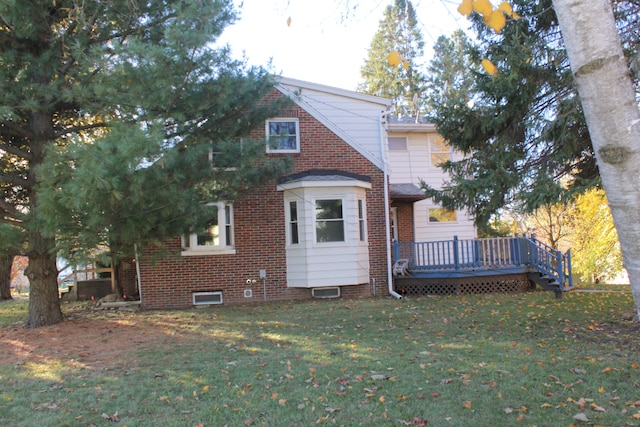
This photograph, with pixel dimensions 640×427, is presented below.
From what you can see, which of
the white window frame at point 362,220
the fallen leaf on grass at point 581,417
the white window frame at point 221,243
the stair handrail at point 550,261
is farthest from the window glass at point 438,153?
the fallen leaf on grass at point 581,417

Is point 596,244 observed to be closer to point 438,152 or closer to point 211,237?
point 438,152

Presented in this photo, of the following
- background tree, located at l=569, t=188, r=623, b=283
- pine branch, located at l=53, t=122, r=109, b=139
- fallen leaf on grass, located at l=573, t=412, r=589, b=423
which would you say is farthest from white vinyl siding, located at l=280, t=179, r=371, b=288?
background tree, located at l=569, t=188, r=623, b=283

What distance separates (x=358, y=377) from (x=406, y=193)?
426 inches

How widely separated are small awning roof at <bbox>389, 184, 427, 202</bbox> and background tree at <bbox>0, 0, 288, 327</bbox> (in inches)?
252

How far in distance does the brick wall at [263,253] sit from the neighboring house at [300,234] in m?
0.03

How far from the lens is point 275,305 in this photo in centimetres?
1254

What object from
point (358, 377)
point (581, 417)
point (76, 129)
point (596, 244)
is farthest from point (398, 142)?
point (581, 417)

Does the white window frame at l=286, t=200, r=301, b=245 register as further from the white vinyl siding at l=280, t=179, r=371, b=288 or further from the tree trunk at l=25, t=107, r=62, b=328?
the tree trunk at l=25, t=107, r=62, b=328

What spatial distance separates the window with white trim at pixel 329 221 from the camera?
13.3m

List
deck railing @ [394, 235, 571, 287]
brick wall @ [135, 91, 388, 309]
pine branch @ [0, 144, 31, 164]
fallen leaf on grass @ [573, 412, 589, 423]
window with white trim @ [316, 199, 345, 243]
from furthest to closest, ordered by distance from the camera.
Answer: deck railing @ [394, 235, 571, 287] → window with white trim @ [316, 199, 345, 243] → brick wall @ [135, 91, 388, 309] → pine branch @ [0, 144, 31, 164] → fallen leaf on grass @ [573, 412, 589, 423]

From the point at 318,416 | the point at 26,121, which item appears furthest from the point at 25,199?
the point at 318,416

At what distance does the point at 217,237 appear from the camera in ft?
43.6

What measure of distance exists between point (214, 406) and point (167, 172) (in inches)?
182

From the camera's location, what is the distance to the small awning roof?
15.8 m
